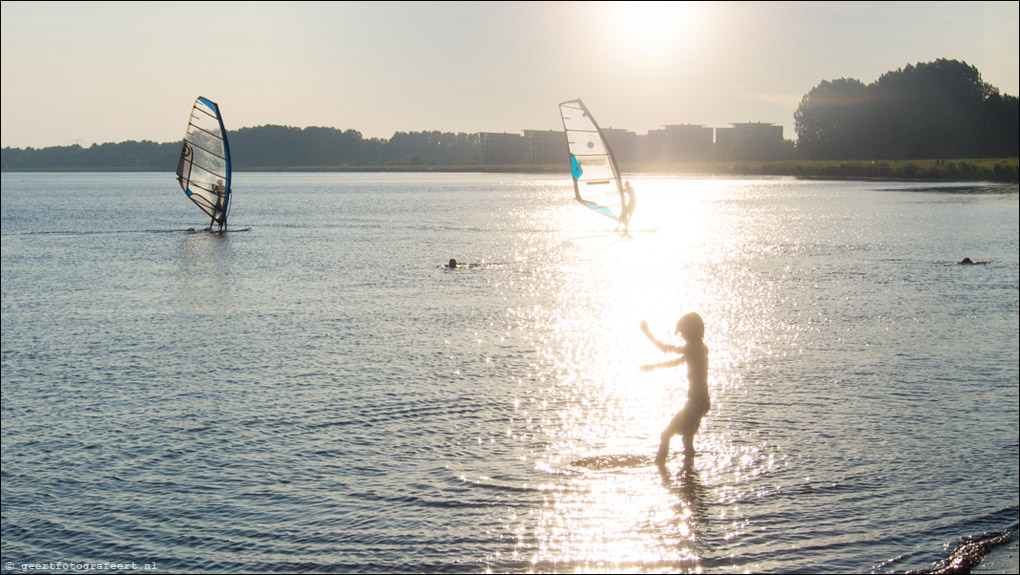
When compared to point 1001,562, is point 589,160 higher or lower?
higher

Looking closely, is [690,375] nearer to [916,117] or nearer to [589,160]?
[589,160]

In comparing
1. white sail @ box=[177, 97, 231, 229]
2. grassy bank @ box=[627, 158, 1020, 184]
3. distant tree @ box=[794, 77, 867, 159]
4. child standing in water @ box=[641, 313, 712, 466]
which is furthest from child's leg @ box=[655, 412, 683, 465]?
distant tree @ box=[794, 77, 867, 159]

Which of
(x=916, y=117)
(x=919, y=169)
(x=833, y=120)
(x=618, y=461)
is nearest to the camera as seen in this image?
(x=618, y=461)

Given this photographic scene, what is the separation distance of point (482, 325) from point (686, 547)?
41.0 feet

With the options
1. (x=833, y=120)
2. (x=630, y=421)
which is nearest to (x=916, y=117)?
(x=833, y=120)

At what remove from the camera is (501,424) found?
12.7 meters

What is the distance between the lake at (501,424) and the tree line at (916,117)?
102505 millimetres

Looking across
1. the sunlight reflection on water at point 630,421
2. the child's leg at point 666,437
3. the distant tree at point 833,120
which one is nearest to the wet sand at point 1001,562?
the sunlight reflection on water at point 630,421

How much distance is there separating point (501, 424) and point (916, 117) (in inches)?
5283

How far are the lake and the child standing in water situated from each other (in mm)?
316

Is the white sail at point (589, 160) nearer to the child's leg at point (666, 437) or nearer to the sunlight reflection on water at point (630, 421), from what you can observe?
the sunlight reflection on water at point (630, 421)

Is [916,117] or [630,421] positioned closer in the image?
[630,421]

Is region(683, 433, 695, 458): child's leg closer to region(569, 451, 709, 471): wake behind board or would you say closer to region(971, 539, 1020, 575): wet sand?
region(569, 451, 709, 471): wake behind board

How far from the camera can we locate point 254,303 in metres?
25.7
